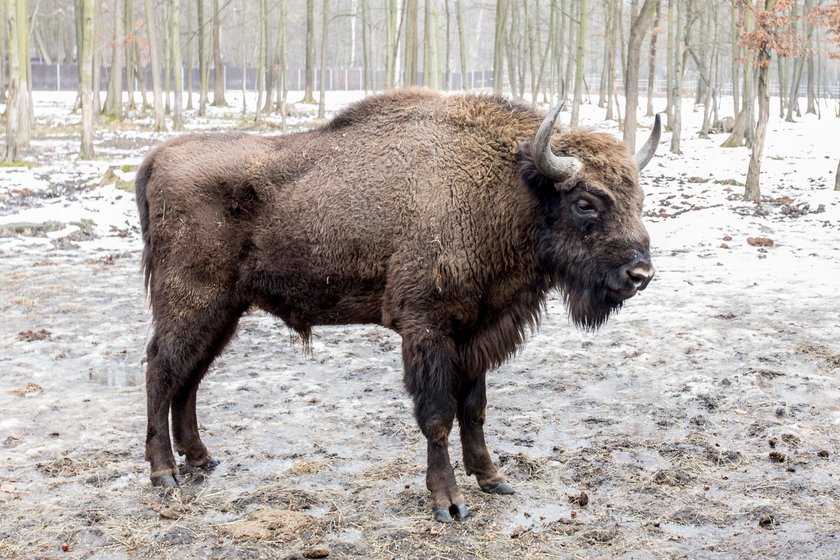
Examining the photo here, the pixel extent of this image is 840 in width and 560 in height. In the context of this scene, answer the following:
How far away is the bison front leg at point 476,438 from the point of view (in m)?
4.59

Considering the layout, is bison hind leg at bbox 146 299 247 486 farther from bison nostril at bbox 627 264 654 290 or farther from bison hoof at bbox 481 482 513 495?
bison nostril at bbox 627 264 654 290

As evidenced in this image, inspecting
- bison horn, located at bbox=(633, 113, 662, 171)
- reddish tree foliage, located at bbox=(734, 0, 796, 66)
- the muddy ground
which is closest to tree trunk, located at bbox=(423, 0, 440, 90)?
reddish tree foliage, located at bbox=(734, 0, 796, 66)

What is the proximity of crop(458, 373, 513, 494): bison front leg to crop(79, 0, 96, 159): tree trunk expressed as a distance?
17.9m

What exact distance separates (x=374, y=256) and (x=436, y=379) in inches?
28.3

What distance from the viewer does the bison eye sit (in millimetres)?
4285

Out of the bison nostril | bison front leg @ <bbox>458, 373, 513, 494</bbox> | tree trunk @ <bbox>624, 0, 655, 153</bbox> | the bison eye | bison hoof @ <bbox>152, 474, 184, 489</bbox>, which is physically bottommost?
bison hoof @ <bbox>152, 474, 184, 489</bbox>

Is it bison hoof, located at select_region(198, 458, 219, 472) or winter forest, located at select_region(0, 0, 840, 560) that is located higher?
winter forest, located at select_region(0, 0, 840, 560)

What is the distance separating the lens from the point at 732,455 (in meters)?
4.92

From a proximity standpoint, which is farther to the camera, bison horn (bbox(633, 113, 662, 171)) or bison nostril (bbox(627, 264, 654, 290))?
bison horn (bbox(633, 113, 662, 171))

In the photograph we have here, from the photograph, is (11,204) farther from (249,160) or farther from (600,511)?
(600,511)

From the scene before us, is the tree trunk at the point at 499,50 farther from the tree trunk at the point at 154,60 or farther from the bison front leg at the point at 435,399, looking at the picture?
the bison front leg at the point at 435,399

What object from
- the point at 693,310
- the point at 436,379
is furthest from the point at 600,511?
the point at 693,310

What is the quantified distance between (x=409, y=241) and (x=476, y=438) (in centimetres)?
114

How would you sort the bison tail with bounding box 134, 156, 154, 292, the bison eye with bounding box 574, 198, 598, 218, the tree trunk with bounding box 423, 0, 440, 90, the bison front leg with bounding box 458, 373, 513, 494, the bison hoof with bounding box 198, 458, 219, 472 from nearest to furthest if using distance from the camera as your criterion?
the bison eye with bounding box 574, 198, 598, 218
the bison front leg with bounding box 458, 373, 513, 494
the bison hoof with bounding box 198, 458, 219, 472
the bison tail with bounding box 134, 156, 154, 292
the tree trunk with bounding box 423, 0, 440, 90
